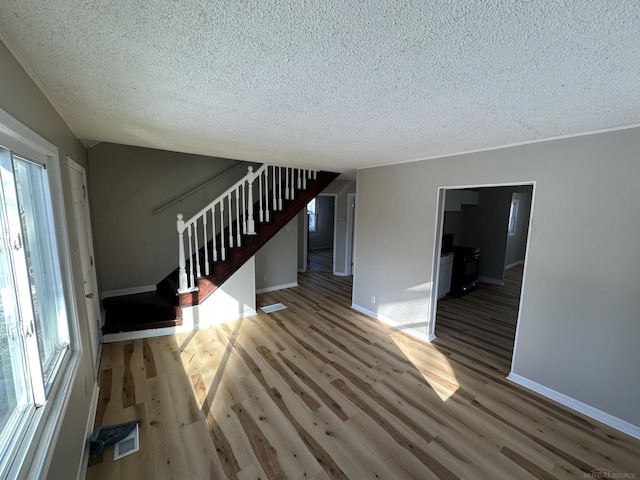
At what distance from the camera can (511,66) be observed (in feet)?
3.61

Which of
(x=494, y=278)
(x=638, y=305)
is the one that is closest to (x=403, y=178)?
(x=638, y=305)

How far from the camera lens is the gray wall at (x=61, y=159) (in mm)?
1072

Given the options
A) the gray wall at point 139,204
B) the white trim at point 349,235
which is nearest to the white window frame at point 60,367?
the gray wall at point 139,204

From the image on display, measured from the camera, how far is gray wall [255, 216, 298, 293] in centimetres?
512

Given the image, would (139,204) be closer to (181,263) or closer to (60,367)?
(181,263)

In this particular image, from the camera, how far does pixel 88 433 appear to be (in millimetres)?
1830

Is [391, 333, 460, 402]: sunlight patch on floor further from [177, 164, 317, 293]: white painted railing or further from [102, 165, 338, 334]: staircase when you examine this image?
[177, 164, 317, 293]: white painted railing

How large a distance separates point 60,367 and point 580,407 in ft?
12.7

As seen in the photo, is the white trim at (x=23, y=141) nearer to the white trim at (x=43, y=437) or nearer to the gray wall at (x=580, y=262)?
the white trim at (x=43, y=437)

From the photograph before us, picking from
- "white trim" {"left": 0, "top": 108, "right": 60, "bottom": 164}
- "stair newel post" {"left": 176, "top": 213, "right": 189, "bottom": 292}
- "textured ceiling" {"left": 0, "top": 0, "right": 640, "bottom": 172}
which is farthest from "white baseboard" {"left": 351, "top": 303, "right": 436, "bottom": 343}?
"white trim" {"left": 0, "top": 108, "right": 60, "bottom": 164}

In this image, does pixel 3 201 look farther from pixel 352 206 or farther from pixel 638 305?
pixel 352 206

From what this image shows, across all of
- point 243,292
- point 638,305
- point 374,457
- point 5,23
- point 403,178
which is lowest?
point 374,457

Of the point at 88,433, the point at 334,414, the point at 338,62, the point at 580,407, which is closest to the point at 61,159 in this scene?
the point at 88,433

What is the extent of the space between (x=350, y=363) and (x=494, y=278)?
4705 mm
